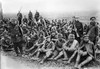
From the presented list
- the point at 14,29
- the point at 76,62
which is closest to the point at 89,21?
the point at 76,62

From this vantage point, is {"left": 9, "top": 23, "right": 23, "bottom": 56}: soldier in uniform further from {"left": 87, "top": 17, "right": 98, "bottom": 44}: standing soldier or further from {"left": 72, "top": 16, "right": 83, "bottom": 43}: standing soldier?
{"left": 87, "top": 17, "right": 98, "bottom": 44}: standing soldier

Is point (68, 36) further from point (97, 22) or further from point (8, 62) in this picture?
point (8, 62)

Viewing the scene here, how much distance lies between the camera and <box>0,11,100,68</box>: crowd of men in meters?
6.05

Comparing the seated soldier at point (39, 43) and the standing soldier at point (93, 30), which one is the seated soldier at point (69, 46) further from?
the seated soldier at point (39, 43)

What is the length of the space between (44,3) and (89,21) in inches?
61.0

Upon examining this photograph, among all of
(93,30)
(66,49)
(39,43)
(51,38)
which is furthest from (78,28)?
(39,43)

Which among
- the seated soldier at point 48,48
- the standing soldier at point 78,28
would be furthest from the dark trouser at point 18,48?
the standing soldier at point 78,28

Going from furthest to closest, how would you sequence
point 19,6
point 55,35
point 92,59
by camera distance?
point 19,6, point 55,35, point 92,59

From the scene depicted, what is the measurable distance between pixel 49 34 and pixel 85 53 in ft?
4.14

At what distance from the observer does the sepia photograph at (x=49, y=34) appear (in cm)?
607

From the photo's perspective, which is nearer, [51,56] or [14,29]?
[51,56]

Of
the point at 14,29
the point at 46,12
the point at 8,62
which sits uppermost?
the point at 46,12

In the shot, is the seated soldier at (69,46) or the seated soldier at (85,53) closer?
the seated soldier at (85,53)

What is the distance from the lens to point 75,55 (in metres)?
6.08
